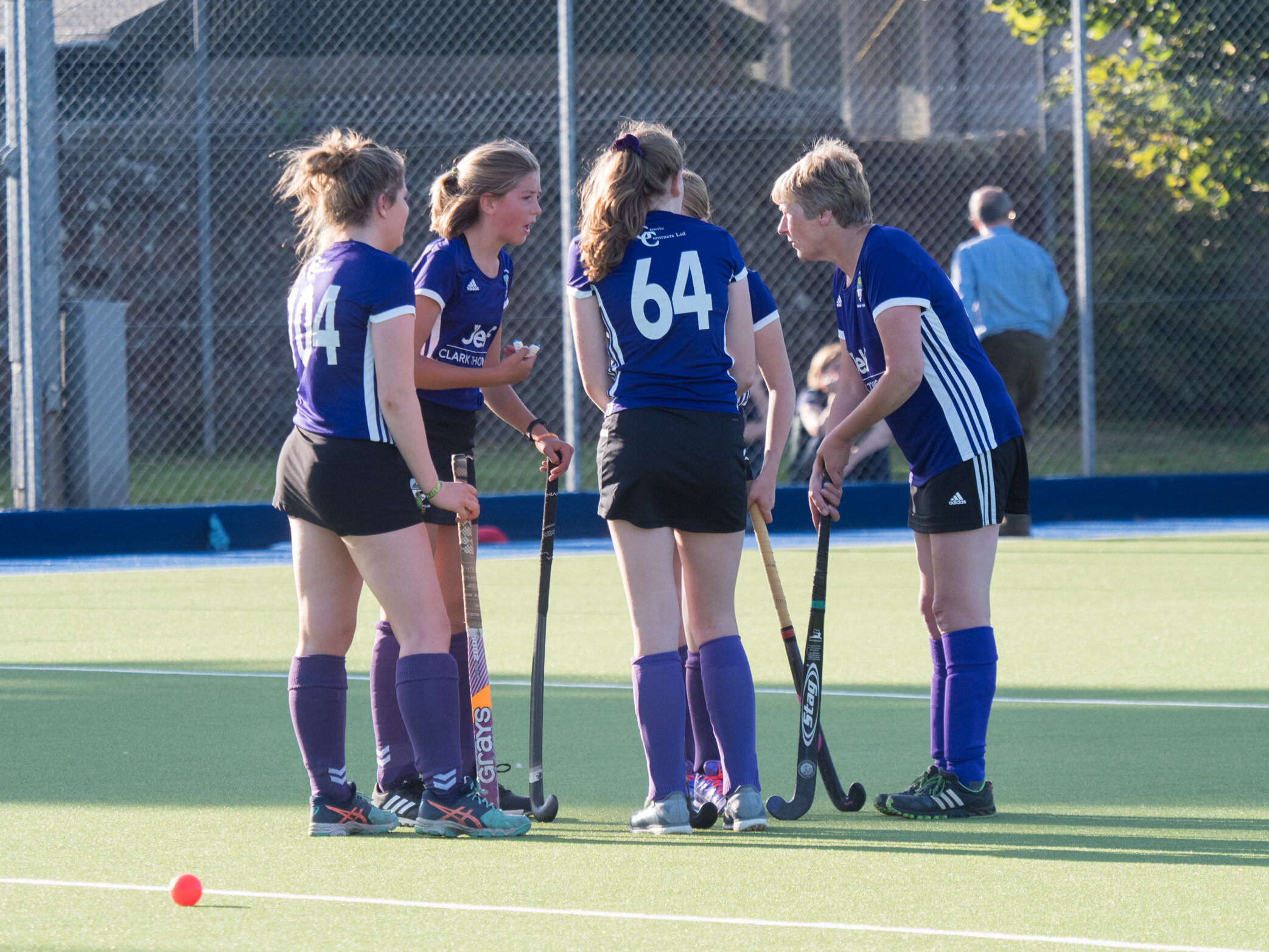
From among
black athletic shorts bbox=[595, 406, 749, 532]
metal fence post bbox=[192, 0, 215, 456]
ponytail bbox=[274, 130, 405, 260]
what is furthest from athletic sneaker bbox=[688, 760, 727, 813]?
metal fence post bbox=[192, 0, 215, 456]

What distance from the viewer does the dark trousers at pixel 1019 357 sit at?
10.4 meters

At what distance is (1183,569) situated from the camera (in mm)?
9430

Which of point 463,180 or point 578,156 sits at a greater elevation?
point 578,156

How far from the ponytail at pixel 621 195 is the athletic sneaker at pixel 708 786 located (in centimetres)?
135

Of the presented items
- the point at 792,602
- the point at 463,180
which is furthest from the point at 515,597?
the point at 463,180

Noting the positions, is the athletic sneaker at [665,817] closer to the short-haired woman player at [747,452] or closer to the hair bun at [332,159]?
the short-haired woman player at [747,452]

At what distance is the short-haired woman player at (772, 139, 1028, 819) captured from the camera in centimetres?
426

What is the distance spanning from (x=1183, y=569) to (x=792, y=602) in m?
2.55

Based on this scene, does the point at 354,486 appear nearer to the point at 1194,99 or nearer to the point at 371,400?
the point at 371,400

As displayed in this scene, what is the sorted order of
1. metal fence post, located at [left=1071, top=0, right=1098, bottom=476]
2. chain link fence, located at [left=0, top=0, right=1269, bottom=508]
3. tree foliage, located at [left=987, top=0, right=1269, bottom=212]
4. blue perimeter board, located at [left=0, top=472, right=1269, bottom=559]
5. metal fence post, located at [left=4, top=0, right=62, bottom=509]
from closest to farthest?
1. metal fence post, located at [left=4, top=0, right=62, bottom=509]
2. blue perimeter board, located at [left=0, top=472, right=1269, bottom=559]
3. metal fence post, located at [left=1071, top=0, right=1098, bottom=476]
4. chain link fence, located at [left=0, top=0, right=1269, bottom=508]
5. tree foliage, located at [left=987, top=0, right=1269, bottom=212]

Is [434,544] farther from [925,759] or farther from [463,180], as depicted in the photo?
[925,759]

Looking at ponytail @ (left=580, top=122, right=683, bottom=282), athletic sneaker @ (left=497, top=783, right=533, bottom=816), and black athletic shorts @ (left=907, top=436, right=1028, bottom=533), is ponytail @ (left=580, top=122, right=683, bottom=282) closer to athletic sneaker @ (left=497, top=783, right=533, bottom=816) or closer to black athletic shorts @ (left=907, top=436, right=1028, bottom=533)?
black athletic shorts @ (left=907, top=436, right=1028, bottom=533)

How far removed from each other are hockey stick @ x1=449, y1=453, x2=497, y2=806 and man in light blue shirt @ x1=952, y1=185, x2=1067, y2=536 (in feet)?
21.2

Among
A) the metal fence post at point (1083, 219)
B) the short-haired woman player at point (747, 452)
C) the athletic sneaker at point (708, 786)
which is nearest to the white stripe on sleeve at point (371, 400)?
the short-haired woman player at point (747, 452)
